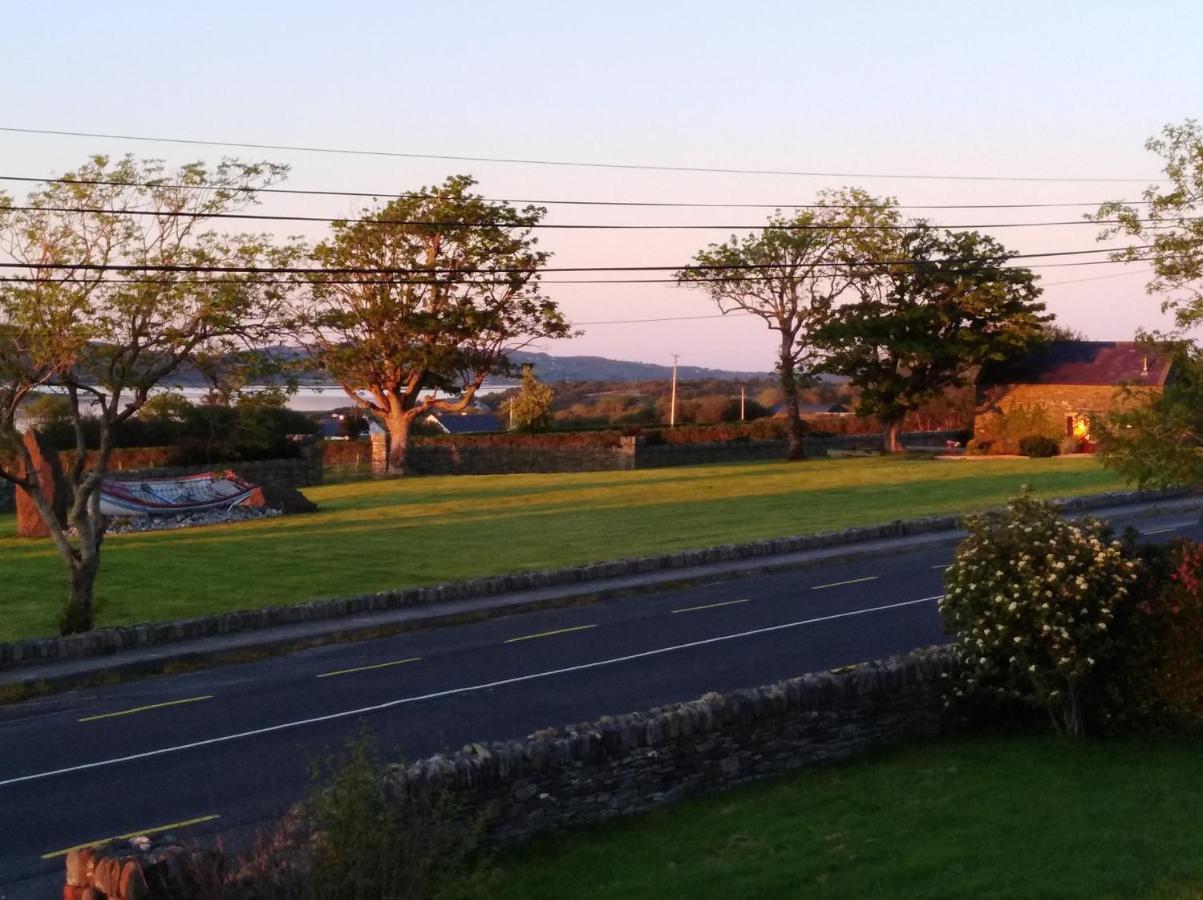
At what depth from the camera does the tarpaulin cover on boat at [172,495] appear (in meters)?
38.3

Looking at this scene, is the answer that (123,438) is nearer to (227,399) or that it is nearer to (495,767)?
(227,399)

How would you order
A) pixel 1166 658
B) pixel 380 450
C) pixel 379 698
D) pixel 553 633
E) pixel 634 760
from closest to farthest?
1. pixel 634 760
2. pixel 1166 658
3. pixel 379 698
4. pixel 553 633
5. pixel 380 450

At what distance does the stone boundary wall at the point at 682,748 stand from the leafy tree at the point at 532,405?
56238 millimetres

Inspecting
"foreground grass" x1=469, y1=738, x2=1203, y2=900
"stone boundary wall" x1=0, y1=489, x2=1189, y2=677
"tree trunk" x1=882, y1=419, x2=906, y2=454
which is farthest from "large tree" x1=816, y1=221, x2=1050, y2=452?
"foreground grass" x1=469, y1=738, x2=1203, y2=900

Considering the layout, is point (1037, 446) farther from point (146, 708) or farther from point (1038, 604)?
point (146, 708)

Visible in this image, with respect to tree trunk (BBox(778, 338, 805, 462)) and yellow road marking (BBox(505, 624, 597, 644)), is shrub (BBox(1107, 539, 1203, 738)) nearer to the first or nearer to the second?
yellow road marking (BBox(505, 624, 597, 644))

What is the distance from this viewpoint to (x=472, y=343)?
5856 centimetres

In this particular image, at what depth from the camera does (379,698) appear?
16.9 m

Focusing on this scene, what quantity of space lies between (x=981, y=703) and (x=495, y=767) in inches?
234

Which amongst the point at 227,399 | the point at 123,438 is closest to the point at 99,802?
the point at 227,399

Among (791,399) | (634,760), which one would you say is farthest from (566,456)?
(634,760)

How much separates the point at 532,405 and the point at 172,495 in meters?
32.0

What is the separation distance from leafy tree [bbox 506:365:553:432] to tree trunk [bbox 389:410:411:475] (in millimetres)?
11121

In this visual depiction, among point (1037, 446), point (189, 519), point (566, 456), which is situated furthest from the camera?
point (566, 456)
